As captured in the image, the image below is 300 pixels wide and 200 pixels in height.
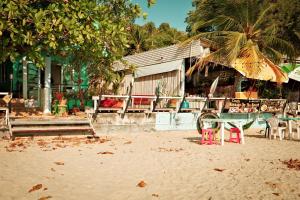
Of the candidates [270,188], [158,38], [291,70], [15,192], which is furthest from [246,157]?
[158,38]

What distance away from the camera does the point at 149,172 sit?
636 cm

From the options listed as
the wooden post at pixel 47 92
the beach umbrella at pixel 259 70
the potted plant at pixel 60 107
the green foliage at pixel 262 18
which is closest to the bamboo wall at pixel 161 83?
the beach umbrella at pixel 259 70

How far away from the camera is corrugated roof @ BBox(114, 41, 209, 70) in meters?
17.1

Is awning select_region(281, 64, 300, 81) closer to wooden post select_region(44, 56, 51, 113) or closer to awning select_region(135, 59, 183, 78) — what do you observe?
awning select_region(135, 59, 183, 78)

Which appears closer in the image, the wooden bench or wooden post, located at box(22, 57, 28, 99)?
the wooden bench

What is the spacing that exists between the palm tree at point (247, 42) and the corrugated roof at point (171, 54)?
1.91 ft

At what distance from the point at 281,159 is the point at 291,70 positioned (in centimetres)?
1409

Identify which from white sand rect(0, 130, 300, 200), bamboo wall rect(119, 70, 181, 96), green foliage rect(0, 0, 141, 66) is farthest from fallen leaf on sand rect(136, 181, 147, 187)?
bamboo wall rect(119, 70, 181, 96)

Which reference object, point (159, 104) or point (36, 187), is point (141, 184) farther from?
point (159, 104)

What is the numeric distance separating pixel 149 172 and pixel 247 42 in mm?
12842

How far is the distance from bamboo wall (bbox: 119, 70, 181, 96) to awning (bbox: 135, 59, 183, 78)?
11.7 inches

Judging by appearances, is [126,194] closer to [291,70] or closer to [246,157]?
[246,157]

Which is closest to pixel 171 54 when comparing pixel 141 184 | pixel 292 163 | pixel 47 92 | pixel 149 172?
pixel 47 92

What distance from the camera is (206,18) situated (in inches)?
826
